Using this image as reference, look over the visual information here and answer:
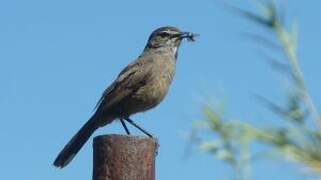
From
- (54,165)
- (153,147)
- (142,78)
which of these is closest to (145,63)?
(142,78)

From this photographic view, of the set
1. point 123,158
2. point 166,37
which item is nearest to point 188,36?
point 166,37

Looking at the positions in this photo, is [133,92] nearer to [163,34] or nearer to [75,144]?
[75,144]

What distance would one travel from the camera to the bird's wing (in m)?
8.00

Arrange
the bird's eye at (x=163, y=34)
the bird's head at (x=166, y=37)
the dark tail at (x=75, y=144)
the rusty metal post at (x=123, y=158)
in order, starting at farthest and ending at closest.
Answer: the bird's eye at (x=163, y=34)
the bird's head at (x=166, y=37)
the dark tail at (x=75, y=144)
the rusty metal post at (x=123, y=158)

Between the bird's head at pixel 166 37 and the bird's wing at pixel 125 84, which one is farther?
the bird's head at pixel 166 37

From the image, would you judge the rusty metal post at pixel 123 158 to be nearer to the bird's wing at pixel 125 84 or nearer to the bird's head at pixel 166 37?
the bird's wing at pixel 125 84

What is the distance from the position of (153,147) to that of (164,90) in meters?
4.81

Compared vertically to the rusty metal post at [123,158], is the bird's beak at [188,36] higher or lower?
higher

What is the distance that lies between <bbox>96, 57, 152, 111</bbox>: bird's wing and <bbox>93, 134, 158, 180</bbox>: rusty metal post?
4.64m

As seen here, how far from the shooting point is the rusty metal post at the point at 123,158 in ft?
9.89

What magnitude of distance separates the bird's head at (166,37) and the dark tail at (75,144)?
71.3 inches

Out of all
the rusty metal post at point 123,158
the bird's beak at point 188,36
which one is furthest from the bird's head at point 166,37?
the rusty metal post at point 123,158

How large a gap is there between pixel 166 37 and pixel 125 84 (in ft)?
4.75

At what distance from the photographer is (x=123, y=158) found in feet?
10.2
